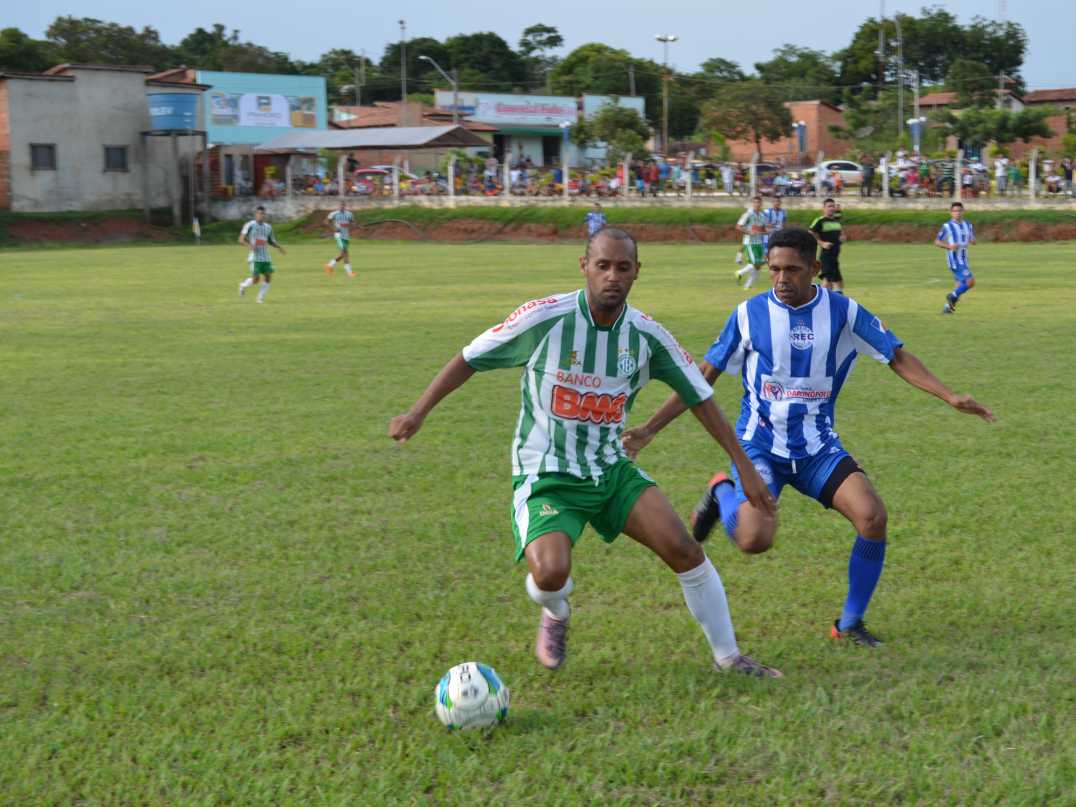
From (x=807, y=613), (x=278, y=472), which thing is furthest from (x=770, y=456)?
(x=278, y=472)

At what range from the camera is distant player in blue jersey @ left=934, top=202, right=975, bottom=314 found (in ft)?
65.2

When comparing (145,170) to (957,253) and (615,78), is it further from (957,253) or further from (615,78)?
(615,78)

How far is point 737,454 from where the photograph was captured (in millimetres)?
4930

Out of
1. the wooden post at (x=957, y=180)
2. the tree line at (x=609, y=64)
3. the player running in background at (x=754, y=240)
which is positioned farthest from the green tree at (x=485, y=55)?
the player running in background at (x=754, y=240)

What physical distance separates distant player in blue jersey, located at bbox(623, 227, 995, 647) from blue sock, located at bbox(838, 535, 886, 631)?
0.15 feet

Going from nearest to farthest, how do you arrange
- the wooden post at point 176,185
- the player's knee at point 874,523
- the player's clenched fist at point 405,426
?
the player's clenched fist at point 405,426 < the player's knee at point 874,523 < the wooden post at point 176,185

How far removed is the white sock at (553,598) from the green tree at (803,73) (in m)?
94.6

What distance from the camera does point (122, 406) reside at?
38.1ft

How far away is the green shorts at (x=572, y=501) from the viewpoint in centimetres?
489

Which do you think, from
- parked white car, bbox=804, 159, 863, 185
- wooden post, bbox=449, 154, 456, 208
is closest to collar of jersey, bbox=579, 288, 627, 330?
parked white car, bbox=804, 159, 863, 185

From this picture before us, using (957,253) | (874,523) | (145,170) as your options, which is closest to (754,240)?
(957,253)

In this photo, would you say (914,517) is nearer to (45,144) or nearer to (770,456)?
(770,456)

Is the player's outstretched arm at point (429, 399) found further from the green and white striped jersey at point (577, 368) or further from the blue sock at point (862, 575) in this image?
the blue sock at point (862, 575)

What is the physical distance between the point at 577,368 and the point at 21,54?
84.7 meters
